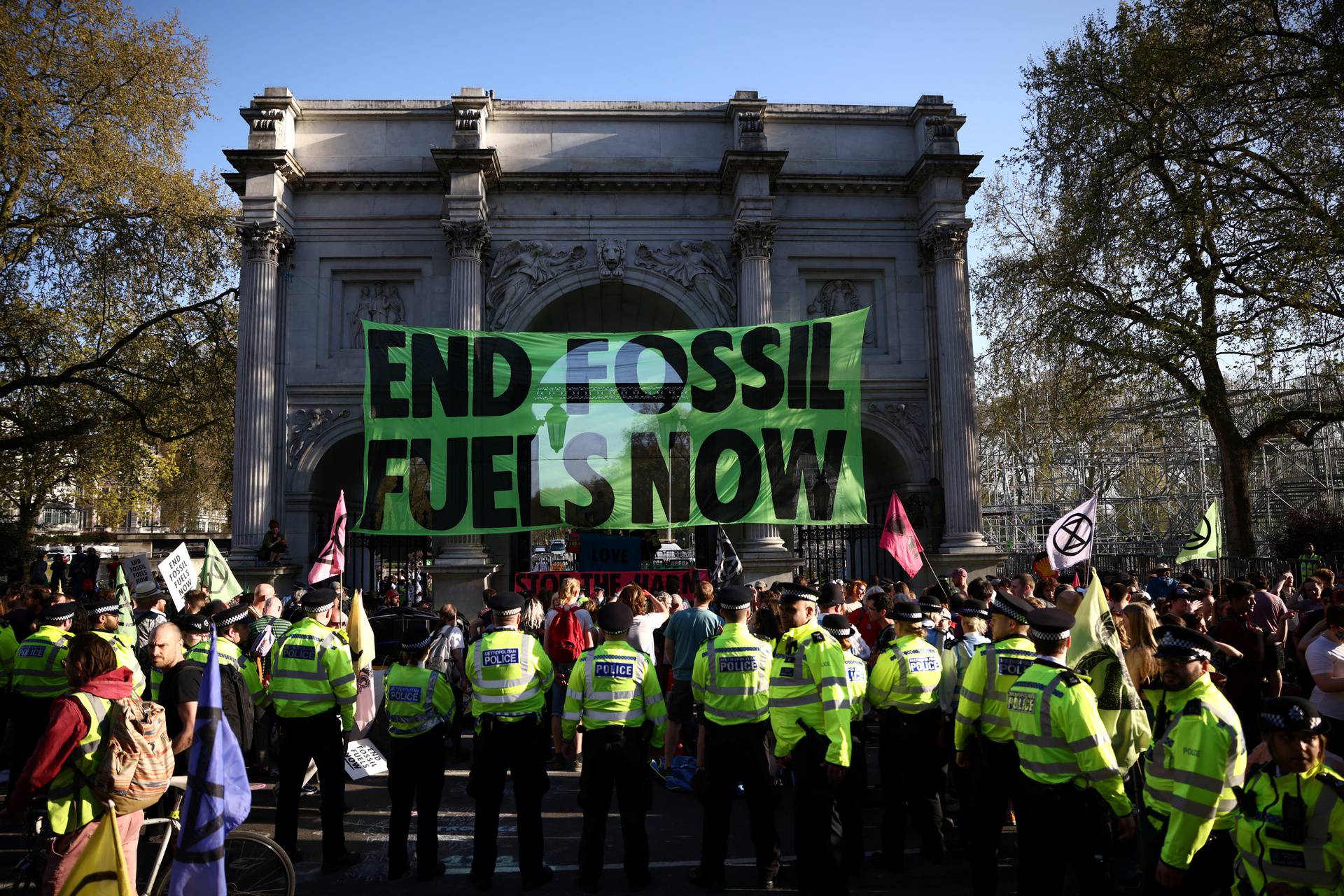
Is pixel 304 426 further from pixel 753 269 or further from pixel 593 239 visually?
pixel 753 269

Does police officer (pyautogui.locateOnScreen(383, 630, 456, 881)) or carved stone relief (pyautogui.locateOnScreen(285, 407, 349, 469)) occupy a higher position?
carved stone relief (pyautogui.locateOnScreen(285, 407, 349, 469))

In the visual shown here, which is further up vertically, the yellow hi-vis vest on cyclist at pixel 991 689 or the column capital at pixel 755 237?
the column capital at pixel 755 237

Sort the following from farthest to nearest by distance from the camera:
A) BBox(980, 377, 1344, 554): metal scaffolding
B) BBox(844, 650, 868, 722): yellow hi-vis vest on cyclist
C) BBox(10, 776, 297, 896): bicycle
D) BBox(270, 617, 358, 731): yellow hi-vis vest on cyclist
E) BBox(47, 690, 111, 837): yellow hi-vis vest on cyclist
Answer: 1. BBox(980, 377, 1344, 554): metal scaffolding
2. BBox(270, 617, 358, 731): yellow hi-vis vest on cyclist
3. BBox(844, 650, 868, 722): yellow hi-vis vest on cyclist
4. BBox(10, 776, 297, 896): bicycle
5. BBox(47, 690, 111, 837): yellow hi-vis vest on cyclist

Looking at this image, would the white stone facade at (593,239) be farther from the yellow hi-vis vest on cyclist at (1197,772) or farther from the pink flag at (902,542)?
the yellow hi-vis vest on cyclist at (1197,772)

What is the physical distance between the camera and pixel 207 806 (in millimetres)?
5004

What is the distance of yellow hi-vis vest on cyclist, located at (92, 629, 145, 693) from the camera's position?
232 inches

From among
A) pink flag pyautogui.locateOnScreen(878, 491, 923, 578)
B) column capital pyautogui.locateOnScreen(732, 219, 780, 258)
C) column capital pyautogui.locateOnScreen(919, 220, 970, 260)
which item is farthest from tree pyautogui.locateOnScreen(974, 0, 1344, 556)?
pink flag pyautogui.locateOnScreen(878, 491, 923, 578)

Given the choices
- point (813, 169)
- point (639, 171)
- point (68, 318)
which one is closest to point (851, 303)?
point (813, 169)

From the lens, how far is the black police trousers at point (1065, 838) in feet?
18.1

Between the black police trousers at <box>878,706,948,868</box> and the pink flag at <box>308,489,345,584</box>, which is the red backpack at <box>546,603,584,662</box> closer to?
the pink flag at <box>308,489,345,584</box>

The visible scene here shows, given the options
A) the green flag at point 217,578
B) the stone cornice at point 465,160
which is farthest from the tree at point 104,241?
the green flag at point 217,578

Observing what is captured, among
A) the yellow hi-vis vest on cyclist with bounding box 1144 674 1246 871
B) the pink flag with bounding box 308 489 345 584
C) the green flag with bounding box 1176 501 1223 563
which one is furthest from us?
the green flag with bounding box 1176 501 1223 563

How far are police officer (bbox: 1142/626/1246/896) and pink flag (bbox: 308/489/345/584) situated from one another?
31.8 feet

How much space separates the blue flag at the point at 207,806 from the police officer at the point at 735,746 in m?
3.45
